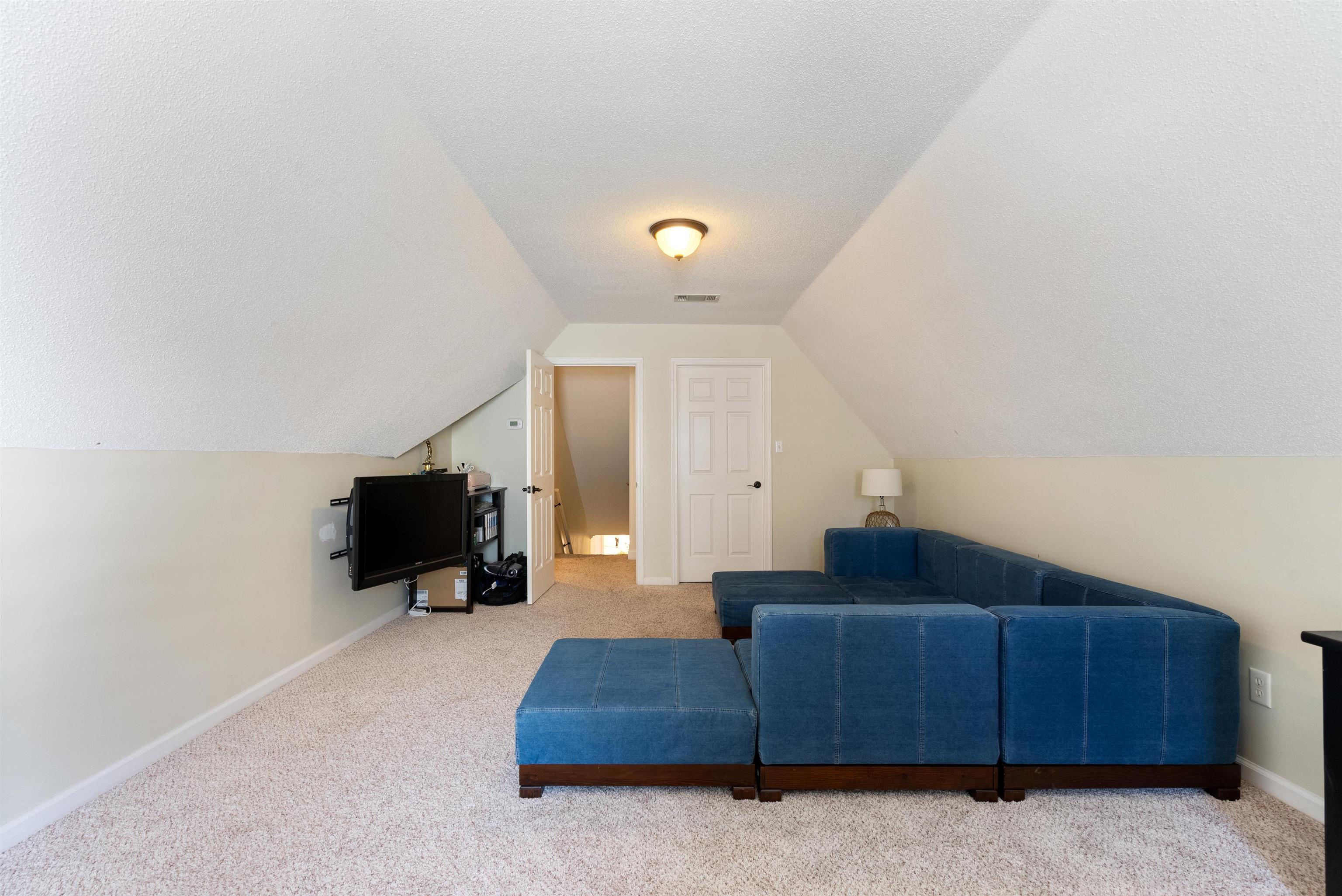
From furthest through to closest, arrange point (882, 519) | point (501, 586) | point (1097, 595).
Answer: point (882, 519)
point (501, 586)
point (1097, 595)

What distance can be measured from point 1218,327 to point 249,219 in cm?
298

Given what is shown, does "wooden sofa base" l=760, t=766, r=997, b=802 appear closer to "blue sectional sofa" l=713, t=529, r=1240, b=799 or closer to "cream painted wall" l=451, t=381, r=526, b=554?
"blue sectional sofa" l=713, t=529, r=1240, b=799

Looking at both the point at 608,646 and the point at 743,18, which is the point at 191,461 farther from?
the point at 743,18

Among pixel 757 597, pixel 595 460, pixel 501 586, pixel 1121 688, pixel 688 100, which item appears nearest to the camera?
pixel 1121 688

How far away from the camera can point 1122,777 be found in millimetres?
2137

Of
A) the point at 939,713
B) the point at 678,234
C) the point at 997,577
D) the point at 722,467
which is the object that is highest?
the point at 678,234

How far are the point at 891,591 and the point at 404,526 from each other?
2.91 m

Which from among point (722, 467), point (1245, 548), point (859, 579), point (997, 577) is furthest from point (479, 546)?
point (1245, 548)

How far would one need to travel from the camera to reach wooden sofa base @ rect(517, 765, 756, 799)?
85.5 inches

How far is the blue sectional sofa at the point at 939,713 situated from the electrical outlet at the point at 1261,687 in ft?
0.62

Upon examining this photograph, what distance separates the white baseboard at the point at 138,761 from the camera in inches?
78.7

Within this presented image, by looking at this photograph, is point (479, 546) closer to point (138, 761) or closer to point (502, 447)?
point (502, 447)

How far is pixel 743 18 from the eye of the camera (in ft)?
5.94

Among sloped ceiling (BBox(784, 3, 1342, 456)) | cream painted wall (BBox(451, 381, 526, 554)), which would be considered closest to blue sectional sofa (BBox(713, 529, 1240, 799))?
sloped ceiling (BBox(784, 3, 1342, 456))
